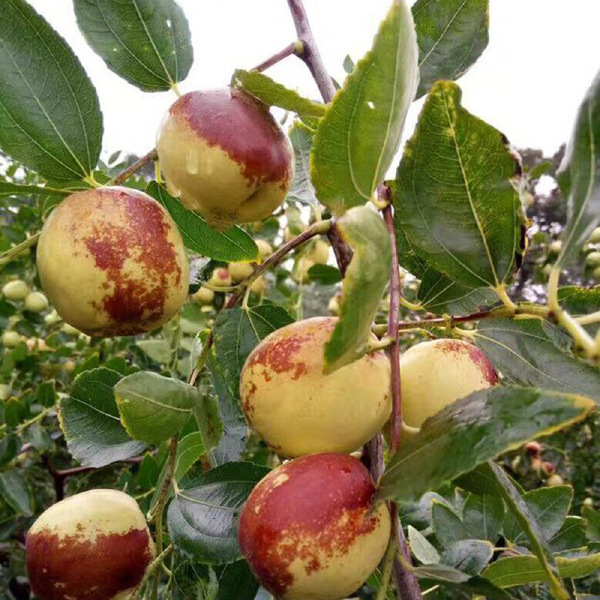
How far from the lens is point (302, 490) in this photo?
0.71m

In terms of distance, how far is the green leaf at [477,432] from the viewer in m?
0.57

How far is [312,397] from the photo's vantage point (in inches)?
30.3

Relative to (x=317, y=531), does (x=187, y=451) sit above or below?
below

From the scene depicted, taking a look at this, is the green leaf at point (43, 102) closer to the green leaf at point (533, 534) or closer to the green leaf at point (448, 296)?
the green leaf at point (448, 296)

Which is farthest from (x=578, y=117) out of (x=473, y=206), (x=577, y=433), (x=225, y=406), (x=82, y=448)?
(x=577, y=433)

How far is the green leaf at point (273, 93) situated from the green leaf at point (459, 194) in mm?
195

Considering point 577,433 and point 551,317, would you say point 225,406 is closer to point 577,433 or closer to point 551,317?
point 551,317

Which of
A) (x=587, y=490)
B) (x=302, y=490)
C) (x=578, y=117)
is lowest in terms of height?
(x=587, y=490)

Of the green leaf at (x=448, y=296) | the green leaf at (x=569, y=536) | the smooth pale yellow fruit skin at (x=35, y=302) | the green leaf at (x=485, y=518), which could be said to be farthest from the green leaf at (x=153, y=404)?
the smooth pale yellow fruit skin at (x=35, y=302)

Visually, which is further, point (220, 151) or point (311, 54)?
point (311, 54)

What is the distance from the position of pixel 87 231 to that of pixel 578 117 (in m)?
0.56

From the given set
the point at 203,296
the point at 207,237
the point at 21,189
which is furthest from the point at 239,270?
the point at 21,189

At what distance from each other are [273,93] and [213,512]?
1.92 ft

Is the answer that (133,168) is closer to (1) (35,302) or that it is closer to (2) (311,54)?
(2) (311,54)
